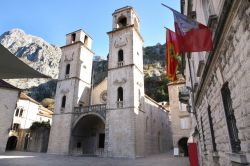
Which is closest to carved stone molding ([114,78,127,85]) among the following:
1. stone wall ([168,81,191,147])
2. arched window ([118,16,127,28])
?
stone wall ([168,81,191,147])

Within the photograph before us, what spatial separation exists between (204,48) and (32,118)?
40757 millimetres

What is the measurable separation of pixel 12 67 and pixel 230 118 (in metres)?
5.01

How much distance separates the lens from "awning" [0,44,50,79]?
12.7ft

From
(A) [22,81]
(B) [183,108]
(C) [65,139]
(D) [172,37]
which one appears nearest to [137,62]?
(B) [183,108]

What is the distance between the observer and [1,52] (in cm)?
380

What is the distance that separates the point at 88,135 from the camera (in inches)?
1068

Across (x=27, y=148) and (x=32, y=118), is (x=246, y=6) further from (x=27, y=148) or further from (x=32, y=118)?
(x=32, y=118)

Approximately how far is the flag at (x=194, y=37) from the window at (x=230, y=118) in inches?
40.2

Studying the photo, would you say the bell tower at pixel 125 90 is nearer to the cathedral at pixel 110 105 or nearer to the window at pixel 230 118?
the cathedral at pixel 110 105

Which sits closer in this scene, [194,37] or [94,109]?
[194,37]

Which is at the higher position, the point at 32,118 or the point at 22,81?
the point at 22,81

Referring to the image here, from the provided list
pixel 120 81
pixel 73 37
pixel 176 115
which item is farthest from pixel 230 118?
pixel 73 37

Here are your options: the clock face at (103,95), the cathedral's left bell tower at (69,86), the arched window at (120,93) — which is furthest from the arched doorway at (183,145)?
the cathedral's left bell tower at (69,86)

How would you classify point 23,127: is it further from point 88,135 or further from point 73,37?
point 73,37
